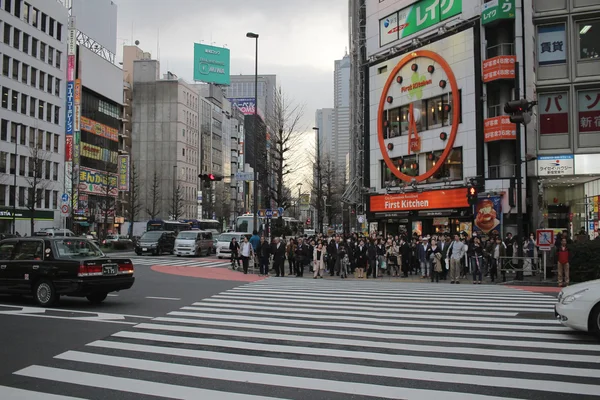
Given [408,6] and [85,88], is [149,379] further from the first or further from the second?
[85,88]

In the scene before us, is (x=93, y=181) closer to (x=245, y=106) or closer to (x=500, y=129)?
(x=500, y=129)

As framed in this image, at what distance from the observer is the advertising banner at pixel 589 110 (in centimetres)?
2917

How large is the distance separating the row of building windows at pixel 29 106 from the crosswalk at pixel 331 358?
5279 centimetres

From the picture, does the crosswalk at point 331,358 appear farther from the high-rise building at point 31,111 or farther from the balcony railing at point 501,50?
the high-rise building at point 31,111

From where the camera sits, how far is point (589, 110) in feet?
96.1

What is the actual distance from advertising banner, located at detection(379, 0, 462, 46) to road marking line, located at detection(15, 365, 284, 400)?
3361 centimetres

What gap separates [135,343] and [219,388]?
293 cm

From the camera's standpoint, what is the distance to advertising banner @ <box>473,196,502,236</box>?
30875mm

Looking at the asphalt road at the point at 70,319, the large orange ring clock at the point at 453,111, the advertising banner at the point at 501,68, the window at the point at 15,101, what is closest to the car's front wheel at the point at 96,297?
the asphalt road at the point at 70,319

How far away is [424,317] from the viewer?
11.2 m

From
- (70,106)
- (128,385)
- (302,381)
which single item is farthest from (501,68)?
(70,106)

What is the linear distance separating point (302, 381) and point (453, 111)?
100ft

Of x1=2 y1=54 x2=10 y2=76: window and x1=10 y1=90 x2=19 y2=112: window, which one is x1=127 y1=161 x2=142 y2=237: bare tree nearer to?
x1=10 y1=90 x2=19 y2=112: window

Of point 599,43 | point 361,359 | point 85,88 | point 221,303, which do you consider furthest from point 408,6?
point 85,88
